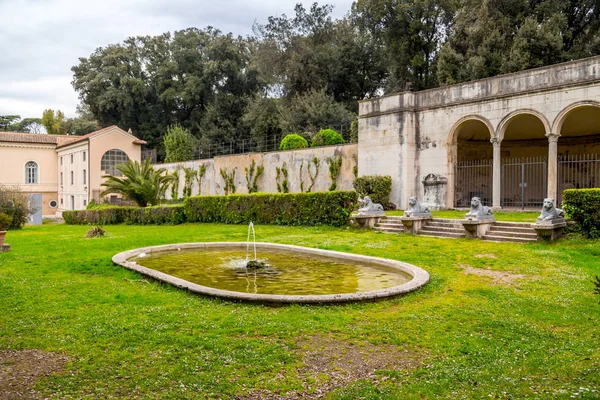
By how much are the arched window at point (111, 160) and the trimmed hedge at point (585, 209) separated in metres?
36.2

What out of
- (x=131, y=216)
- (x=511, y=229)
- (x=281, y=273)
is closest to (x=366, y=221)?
(x=511, y=229)

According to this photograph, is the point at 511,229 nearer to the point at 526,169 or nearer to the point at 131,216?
the point at 526,169

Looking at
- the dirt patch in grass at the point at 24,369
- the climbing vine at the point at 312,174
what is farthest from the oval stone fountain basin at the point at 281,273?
the climbing vine at the point at 312,174

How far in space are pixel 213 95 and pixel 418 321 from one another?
46.0m

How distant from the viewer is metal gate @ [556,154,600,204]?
22594mm

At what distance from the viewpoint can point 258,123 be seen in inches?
1553

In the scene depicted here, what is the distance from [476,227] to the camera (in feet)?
42.9

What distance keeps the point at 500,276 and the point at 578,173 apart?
17.6m

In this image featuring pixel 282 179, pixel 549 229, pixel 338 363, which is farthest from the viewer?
pixel 282 179

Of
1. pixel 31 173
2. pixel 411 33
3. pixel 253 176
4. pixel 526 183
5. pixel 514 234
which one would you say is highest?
pixel 411 33

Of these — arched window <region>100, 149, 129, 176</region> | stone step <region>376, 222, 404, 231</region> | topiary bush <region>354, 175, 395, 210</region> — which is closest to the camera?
stone step <region>376, 222, 404, 231</region>

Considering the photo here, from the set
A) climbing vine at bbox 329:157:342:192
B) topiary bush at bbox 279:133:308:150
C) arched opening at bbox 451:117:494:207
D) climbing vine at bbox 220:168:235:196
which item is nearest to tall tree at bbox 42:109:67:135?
climbing vine at bbox 220:168:235:196

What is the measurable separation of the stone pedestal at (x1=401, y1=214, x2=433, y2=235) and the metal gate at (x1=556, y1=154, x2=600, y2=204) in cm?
1121

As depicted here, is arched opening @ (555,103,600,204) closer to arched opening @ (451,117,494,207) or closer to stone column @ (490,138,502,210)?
arched opening @ (451,117,494,207)
